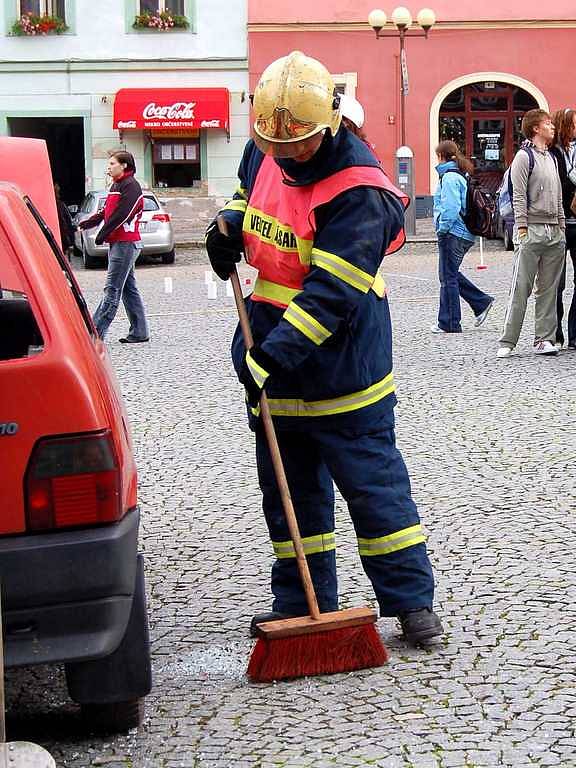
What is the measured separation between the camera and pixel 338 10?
33.9m

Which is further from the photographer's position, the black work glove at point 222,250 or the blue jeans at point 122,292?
the blue jeans at point 122,292

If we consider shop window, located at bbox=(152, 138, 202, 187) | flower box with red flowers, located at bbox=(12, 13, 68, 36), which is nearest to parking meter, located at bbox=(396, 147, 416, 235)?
shop window, located at bbox=(152, 138, 202, 187)

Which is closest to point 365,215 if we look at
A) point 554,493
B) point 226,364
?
point 554,493

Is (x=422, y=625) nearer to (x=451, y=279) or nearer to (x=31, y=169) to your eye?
(x=31, y=169)

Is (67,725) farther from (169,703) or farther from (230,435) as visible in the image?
(230,435)

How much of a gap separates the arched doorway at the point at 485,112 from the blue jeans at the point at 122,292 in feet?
70.9

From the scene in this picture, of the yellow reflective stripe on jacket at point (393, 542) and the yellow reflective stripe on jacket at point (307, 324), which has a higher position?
the yellow reflective stripe on jacket at point (307, 324)

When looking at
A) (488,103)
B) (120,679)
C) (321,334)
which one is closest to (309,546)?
(321,334)

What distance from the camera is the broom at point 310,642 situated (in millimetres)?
4363

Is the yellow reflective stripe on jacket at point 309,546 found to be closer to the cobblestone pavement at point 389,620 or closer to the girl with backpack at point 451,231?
the cobblestone pavement at point 389,620

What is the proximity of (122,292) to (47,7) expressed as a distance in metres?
22.4

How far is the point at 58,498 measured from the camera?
139 inches

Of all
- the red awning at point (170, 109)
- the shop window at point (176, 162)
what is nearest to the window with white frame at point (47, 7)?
the red awning at point (170, 109)

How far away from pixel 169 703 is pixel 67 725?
32 centimetres
